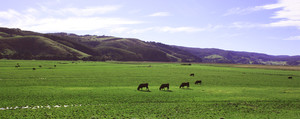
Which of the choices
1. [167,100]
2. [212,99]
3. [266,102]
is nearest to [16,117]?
[167,100]

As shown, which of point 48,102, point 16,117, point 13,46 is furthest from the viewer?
point 13,46

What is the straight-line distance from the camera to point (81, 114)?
1927cm

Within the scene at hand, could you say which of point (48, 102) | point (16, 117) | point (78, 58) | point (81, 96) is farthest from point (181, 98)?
point (78, 58)

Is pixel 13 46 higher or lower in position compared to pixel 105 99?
higher

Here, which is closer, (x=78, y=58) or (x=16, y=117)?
(x=16, y=117)

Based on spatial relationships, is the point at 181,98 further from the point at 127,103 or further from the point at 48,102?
the point at 48,102

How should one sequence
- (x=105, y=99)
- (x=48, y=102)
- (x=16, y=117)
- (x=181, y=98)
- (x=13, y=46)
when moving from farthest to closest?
(x=13, y=46), (x=181, y=98), (x=105, y=99), (x=48, y=102), (x=16, y=117)

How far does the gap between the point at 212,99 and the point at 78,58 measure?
186621 millimetres

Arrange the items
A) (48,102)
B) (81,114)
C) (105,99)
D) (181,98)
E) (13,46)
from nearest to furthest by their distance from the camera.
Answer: (81,114) → (48,102) → (105,99) → (181,98) → (13,46)

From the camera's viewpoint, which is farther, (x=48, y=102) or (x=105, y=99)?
(x=105, y=99)

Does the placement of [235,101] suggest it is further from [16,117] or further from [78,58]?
[78,58]

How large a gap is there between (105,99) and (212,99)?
13.6 meters

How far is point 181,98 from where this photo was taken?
28297 millimetres

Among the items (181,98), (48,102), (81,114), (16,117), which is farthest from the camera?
(181,98)
